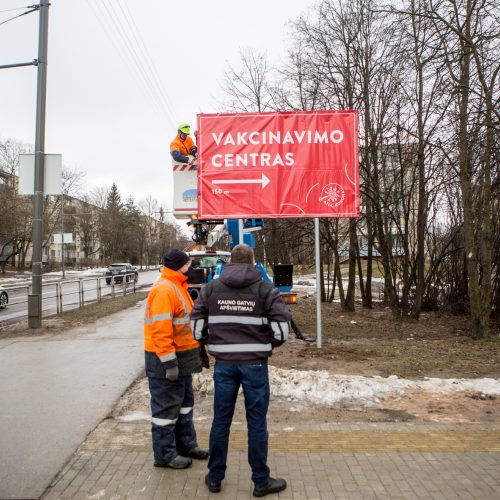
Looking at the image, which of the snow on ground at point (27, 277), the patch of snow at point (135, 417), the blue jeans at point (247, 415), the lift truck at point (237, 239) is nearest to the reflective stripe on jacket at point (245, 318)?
the blue jeans at point (247, 415)

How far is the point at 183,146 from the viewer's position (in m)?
8.71

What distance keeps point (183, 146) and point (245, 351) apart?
5.91 m

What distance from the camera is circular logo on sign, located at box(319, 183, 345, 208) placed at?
27.7 feet

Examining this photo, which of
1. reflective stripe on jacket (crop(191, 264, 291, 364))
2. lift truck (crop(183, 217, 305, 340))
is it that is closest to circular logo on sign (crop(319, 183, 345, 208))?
lift truck (crop(183, 217, 305, 340))

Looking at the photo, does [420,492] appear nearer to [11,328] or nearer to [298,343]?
[298,343]

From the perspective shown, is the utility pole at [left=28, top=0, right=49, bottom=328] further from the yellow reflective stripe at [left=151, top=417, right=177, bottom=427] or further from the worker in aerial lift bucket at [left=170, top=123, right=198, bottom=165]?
the yellow reflective stripe at [left=151, top=417, right=177, bottom=427]

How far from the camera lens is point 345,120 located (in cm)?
850

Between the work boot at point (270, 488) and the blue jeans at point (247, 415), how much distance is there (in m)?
0.03

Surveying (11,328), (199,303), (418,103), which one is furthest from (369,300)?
(199,303)

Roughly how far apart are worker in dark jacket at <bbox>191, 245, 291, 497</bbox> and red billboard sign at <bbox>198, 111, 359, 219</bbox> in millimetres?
4834

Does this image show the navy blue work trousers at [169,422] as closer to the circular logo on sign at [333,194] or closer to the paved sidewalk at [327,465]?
the paved sidewalk at [327,465]

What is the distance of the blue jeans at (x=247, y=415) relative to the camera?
11.4ft

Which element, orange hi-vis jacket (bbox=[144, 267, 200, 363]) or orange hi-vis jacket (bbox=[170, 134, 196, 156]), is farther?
orange hi-vis jacket (bbox=[170, 134, 196, 156])

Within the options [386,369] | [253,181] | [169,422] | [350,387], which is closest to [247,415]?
[169,422]
